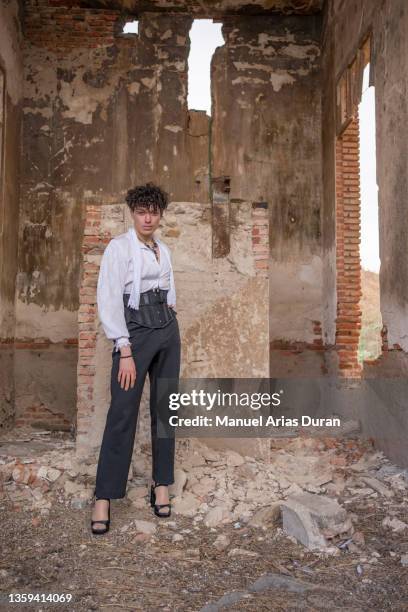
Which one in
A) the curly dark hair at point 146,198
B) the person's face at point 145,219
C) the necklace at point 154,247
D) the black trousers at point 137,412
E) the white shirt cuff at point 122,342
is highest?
the curly dark hair at point 146,198

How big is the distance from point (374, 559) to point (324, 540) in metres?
0.28

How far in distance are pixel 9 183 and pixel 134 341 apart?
4700 mm

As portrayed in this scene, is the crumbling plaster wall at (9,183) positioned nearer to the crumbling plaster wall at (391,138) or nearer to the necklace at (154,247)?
the necklace at (154,247)

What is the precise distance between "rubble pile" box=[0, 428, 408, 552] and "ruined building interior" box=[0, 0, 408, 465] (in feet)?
8.48

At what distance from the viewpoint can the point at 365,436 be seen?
5.72m

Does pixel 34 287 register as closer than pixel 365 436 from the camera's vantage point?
No

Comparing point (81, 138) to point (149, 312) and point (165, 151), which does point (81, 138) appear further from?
point (149, 312)

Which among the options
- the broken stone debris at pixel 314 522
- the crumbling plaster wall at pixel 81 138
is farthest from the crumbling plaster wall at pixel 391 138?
A: the crumbling plaster wall at pixel 81 138

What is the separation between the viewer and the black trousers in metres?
3.29

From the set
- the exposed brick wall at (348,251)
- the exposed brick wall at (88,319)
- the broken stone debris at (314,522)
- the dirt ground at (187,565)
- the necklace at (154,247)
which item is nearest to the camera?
the dirt ground at (187,565)

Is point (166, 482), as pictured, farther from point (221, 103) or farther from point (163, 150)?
point (221, 103)

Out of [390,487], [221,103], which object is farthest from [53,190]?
[390,487]

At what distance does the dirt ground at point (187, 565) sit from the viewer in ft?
8.32

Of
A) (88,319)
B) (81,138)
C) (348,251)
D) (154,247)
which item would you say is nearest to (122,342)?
(154,247)
